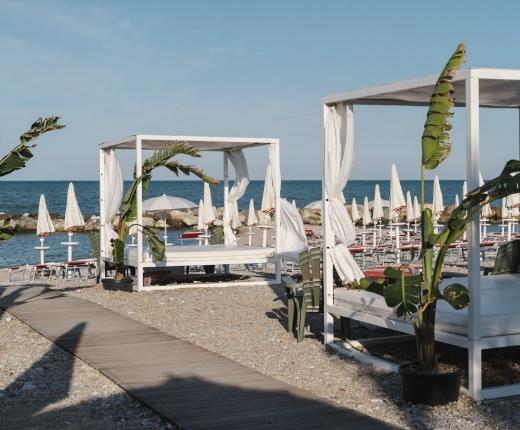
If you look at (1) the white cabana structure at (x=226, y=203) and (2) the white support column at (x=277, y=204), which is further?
(2) the white support column at (x=277, y=204)

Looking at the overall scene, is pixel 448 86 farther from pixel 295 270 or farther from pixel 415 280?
pixel 295 270

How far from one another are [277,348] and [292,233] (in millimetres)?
4673

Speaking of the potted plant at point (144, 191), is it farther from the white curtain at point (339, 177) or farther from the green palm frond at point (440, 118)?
the green palm frond at point (440, 118)

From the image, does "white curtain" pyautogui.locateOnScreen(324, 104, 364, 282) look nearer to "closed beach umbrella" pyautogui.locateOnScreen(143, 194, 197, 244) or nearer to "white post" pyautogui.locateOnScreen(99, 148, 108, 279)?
"white post" pyautogui.locateOnScreen(99, 148, 108, 279)

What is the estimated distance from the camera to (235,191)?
1592 cm

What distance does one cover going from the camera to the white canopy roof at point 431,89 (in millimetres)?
6383

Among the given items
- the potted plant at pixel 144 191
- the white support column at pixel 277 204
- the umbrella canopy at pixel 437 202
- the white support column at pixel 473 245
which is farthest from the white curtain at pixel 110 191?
the white support column at pixel 473 245

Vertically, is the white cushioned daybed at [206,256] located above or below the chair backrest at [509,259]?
below

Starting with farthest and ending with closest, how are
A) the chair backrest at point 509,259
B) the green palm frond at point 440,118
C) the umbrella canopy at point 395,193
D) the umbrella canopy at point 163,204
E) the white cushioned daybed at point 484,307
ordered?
the umbrella canopy at point 395,193, the umbrella canopy at point 163,204, the chair backrest at point 509,259, the white cushioned daybed at point 484,307, the green palm frond at point 440,118

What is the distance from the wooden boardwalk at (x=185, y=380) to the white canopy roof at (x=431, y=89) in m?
2.63

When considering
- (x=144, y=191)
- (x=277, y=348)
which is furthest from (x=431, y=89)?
(x=144, y=191)

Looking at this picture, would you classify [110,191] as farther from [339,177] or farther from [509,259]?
[509,259]

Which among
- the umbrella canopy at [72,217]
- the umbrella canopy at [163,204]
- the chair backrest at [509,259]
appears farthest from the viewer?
the umbrella canopy at [72,217]

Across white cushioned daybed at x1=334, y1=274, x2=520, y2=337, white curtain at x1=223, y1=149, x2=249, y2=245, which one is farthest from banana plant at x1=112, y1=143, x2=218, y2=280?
white cushioned daybed at x1=334, y1=274, x2=520, y2=337
